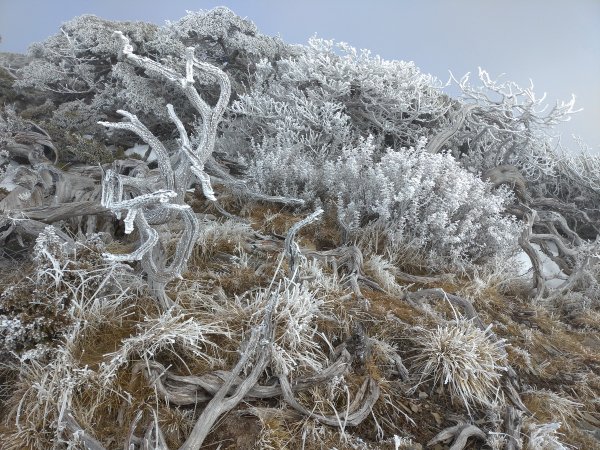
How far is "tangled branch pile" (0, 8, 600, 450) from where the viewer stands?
203 centimetres

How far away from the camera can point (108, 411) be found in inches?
78.4

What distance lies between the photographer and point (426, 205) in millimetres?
3795

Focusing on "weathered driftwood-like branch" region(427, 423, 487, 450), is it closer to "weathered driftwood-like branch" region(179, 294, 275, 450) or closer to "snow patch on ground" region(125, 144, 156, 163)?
"weathered driftwood-like branch" region(179, 294, 275, 450)

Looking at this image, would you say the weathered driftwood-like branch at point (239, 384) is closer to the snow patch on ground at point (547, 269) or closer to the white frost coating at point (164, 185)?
the white frost coating at point (164, 185)

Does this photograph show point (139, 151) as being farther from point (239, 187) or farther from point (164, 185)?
point (164, 185)

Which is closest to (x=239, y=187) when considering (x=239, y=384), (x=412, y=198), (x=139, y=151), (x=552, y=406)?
(x=412, y=198)

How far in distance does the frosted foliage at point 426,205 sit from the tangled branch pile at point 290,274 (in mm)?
23

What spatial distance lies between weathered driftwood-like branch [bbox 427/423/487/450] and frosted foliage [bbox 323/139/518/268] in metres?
1.61

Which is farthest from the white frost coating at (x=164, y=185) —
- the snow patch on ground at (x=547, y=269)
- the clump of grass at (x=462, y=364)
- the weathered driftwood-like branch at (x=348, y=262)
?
the snow patch on ground at (x=547, y=269)

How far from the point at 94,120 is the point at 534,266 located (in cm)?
439

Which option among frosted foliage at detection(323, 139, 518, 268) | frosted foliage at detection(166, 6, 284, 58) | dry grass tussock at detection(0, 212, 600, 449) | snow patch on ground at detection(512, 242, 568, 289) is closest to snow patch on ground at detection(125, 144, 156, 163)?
frosted foliage at detection(166, 6, 284, 58)

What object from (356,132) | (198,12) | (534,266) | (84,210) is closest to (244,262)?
(84,210)

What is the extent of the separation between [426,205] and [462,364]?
1636mm

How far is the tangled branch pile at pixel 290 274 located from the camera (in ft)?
6.66
